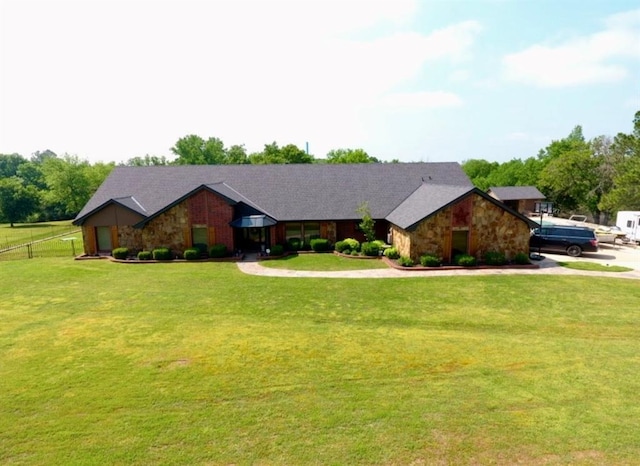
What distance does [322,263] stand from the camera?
22.3 metres

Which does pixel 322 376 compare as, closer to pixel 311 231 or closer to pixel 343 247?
pixel 343 247

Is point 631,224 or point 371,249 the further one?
point 631,224

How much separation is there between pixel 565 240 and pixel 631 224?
33.7 ft

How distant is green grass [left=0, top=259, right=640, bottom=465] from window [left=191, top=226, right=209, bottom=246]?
8.09 metres

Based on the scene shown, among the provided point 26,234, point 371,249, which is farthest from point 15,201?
point 371,249

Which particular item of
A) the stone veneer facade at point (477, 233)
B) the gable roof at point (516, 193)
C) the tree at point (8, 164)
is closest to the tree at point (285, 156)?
the gable roof at point (516, 193)

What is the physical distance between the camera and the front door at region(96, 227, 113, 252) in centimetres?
2548

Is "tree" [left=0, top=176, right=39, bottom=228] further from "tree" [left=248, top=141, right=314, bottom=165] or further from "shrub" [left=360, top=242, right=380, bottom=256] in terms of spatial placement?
"shrub" [left=360, top=242, right=380, bottom=256]

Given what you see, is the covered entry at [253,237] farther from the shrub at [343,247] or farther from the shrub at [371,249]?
the shrub at [371,249]

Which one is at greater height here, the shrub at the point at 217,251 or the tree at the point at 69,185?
the tree at the point at 69,185

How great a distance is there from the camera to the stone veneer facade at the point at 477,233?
69.1 feet

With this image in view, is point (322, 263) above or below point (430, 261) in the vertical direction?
below

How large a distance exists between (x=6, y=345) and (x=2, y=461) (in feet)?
20.5

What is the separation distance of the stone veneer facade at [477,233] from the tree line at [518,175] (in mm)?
17457
